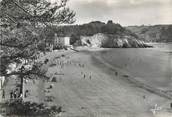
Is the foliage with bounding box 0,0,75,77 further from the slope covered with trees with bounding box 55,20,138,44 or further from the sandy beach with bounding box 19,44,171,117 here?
the slope covered with trees with bounding box 55,20,138,44

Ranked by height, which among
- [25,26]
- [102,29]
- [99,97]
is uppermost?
[102,29]

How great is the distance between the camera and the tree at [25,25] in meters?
13.9

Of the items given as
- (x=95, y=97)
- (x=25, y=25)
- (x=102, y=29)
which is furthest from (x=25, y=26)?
(x=102, y=29)

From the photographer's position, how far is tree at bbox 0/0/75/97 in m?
13.9

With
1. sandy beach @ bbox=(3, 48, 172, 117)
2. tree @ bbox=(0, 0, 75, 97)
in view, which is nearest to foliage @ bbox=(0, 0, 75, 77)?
tree @ bbox=(0, 0, 75, 97)

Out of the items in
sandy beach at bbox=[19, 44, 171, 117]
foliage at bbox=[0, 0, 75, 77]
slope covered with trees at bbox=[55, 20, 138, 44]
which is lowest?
sandy beach at bbox=[19, 44, 171, 117]

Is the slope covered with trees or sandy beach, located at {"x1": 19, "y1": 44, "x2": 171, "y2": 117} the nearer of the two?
sandy beach, located at {"x1": 19, "y1": 44, "x2": 171, "y2": 117}

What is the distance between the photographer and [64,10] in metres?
14.7

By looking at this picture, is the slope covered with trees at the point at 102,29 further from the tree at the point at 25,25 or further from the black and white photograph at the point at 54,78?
the tree at the point at 25,25

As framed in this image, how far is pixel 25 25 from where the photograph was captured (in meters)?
14.4

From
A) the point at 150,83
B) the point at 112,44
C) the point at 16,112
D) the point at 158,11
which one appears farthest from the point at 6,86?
the point at 112,44

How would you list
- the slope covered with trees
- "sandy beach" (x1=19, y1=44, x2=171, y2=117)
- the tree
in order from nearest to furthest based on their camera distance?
the tree < "sandy beach" (x1=19, y1=44, x2=171, y2=117) < the slope covered with trees

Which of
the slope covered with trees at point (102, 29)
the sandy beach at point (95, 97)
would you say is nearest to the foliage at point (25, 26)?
the sandy beach at point (95, 97)

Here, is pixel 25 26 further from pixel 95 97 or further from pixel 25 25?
pixel 95 97
